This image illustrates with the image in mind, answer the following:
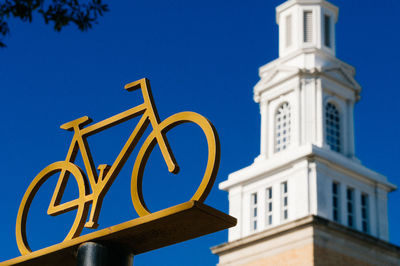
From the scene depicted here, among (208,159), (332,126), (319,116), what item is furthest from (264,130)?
(208,159)

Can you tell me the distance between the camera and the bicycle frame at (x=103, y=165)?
798cm

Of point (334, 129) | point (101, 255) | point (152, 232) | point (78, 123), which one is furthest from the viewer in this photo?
point (334, 129)

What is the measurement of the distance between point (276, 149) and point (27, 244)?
4137 centimetres

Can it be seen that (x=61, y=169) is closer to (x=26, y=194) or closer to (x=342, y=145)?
(x=26, y=194)

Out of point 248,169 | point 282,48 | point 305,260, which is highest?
point 282,48

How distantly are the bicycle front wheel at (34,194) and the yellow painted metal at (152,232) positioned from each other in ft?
0.68

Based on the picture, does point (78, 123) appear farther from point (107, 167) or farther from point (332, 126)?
point (332, 126)

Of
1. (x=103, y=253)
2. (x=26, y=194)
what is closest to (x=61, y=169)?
(x=26, y=194)

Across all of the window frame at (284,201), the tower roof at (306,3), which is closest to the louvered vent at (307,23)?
the tower roof at (306,3)

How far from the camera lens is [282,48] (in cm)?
5166

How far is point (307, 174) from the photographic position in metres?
45.8

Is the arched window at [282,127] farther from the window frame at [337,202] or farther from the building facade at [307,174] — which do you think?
the window frame at [337,202]

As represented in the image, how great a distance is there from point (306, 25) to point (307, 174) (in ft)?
31.7

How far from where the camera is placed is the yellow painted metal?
286 inches
